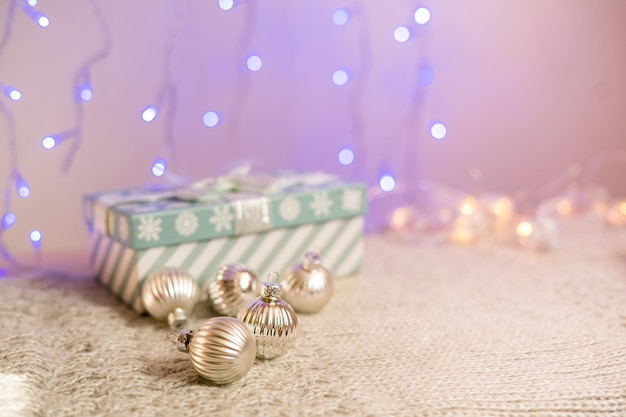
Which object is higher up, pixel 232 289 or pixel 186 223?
pixel 186 223

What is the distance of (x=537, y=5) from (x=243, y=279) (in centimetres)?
130

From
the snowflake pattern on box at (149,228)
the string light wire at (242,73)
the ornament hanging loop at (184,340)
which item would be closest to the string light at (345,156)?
the string light wire at (242,73)

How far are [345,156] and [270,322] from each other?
0.90m

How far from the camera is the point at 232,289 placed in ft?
3.66

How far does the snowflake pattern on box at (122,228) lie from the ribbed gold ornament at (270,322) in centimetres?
31

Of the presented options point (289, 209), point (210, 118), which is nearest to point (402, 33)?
point (210, 118)

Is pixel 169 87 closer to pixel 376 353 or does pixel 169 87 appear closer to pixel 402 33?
pixel 402 33

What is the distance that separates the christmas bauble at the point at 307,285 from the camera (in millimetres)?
1145

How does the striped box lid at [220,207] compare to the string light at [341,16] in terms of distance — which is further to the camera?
the string light at [341,16]

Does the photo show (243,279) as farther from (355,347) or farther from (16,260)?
(16,260)

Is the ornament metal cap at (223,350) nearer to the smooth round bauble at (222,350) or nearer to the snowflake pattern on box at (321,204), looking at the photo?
the smooth round bauble at (222,350)

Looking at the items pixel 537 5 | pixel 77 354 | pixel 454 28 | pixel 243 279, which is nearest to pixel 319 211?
pixel 243 279

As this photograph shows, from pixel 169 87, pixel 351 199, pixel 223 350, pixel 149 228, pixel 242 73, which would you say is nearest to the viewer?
pixel 223 350

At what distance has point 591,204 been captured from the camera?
195 centimetres
